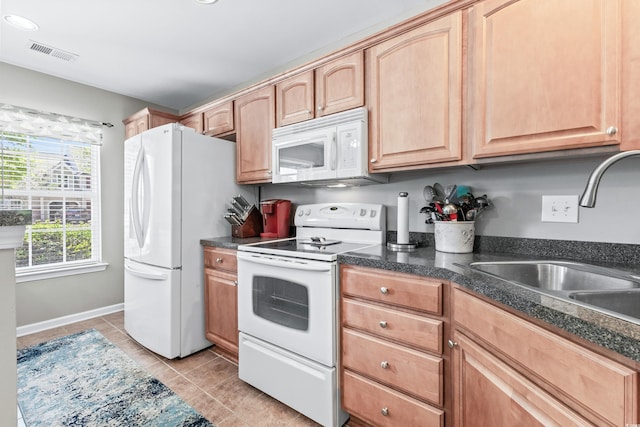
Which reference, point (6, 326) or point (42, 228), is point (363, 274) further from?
point (42, 228)

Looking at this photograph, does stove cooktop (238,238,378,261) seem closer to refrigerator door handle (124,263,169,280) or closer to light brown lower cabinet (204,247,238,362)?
light brown lower cabinet (204,247,238,362)

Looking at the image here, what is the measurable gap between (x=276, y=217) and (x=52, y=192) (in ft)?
7.55

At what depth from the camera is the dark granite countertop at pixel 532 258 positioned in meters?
0.61

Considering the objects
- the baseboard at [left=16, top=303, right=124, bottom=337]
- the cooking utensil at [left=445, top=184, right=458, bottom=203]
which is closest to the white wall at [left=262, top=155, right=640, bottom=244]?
the cooking utensil at [left=445, top=184, right=458, bottom=203]

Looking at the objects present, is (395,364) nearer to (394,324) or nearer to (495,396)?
(394,324)

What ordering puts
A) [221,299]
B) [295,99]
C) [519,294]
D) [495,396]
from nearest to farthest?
[519,294], [495,396], [295,99], [221,299]

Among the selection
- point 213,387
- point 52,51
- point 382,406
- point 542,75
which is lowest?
point 213,387

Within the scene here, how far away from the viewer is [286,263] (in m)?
1.68

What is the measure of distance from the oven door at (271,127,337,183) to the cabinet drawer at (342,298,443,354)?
833 mm

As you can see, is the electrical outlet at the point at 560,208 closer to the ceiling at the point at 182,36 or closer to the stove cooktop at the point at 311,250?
the stove cooktop at the point at 311,250

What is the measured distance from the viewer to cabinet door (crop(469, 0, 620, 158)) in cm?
110

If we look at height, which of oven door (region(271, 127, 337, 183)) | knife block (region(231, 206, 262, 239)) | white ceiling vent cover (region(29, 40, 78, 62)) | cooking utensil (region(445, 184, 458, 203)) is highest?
white ceiling vent cover (region(29, 40, 78, 62))

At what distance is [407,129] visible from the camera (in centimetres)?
163

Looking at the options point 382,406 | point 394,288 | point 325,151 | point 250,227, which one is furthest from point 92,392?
point 325,151
